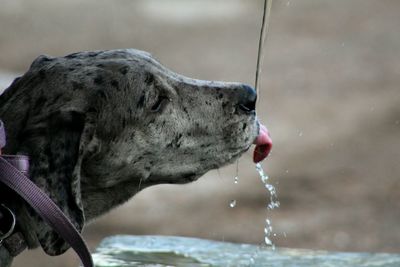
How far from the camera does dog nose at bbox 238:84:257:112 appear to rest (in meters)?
4.98

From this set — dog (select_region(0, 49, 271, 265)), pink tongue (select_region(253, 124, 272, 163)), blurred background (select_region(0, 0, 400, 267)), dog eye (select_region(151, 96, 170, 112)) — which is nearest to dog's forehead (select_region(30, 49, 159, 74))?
dog (select_region(0, 49, 271, 265))

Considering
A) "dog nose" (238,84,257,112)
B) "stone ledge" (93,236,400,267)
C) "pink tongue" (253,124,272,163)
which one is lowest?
"stone ledge" (93,236,400,267)

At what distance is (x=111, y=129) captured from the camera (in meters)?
4.65

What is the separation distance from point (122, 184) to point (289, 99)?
330 inches

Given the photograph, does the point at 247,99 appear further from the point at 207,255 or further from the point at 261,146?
the point at 207,255

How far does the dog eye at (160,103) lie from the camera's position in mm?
4797

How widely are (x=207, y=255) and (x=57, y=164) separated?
1956mm

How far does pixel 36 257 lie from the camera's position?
9.23 m

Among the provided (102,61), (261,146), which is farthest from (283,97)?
(102,61)

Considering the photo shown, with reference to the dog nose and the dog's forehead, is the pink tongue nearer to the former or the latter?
the dog nose

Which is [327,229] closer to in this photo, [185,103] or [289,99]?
[289,99]

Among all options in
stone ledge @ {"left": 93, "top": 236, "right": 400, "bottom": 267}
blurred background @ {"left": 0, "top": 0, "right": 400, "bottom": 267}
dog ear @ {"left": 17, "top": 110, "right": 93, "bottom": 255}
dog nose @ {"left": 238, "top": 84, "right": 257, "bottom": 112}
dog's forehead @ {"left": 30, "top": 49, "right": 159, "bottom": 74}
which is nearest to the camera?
dog ear @ {"left": 17, "top": 110, "right": 93, "bottom": 255}

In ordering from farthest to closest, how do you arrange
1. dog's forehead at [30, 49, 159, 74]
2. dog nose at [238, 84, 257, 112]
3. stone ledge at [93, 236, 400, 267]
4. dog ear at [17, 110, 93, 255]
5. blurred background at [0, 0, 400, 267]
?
blurred background at [0, 0, 400, 267] < stone ledge at [93, 236, 400, 267] < dog nose at [238, 84, 257, 112] < dog's forehead at [30, 49, 159, 74] < dog ear at [17, 110, 93, 255]

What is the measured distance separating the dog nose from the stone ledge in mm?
1200
